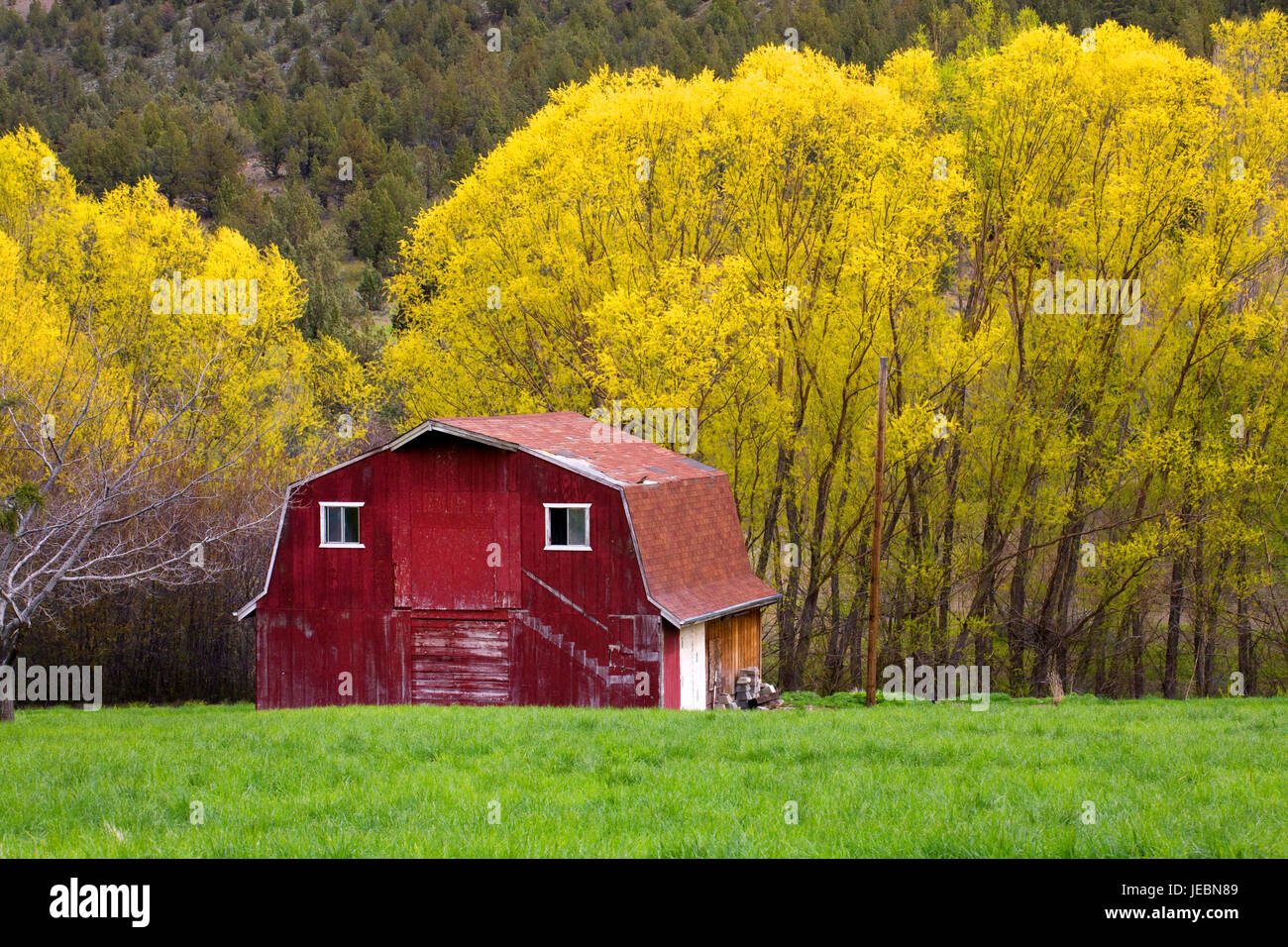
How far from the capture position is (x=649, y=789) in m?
10.9

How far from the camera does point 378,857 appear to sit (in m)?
7.93

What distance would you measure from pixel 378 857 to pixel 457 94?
139 m

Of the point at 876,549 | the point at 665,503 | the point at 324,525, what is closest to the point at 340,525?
the point at 324,525

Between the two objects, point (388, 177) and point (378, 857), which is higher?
point (388, 177)

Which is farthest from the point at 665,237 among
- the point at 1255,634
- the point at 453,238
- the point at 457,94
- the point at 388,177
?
the point at 457,94

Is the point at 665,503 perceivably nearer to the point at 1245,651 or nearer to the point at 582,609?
the point at 582,609

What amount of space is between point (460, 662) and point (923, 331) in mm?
18650

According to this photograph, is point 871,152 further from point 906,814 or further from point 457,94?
point 457,94

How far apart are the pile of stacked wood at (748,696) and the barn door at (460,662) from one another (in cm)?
507

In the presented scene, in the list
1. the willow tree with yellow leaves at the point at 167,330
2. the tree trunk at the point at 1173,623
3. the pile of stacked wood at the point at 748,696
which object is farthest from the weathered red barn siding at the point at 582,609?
the tree trunk at the point at 1173,623

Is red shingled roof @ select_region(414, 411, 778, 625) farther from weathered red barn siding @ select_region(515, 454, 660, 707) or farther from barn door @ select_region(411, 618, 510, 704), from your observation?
barn door @ select_region(411, 618, 510, 704)

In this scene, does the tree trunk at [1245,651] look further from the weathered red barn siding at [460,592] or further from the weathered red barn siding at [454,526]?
the weathered red barn siding at [454,526]

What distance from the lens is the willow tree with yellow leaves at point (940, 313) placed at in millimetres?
35812

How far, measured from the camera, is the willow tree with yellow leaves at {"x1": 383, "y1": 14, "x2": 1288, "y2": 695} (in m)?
35.8
